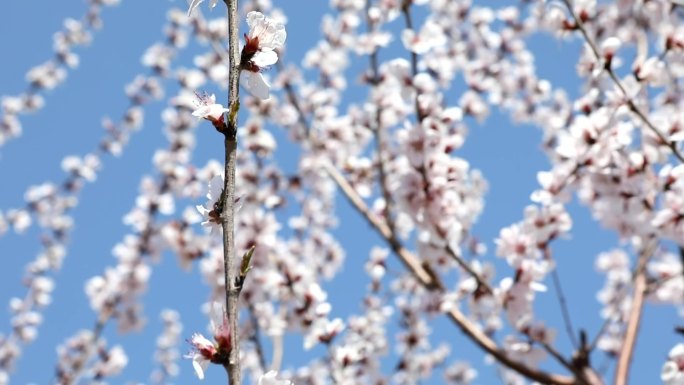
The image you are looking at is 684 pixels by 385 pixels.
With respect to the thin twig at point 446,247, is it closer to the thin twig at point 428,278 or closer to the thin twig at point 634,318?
the thin twig at point 428,278

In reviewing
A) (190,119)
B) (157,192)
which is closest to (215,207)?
(157,192)

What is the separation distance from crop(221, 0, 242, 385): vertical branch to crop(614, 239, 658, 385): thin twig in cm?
253

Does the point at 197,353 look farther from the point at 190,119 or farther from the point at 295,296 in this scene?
the point at 190,119

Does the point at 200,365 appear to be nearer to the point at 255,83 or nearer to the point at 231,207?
the point at 231,207

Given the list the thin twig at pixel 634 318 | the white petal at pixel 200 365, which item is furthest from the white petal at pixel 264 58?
the thin twig at pixel 634 318

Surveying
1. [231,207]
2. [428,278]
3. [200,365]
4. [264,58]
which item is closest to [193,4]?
[264,58]

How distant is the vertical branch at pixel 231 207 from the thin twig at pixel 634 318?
2527mm

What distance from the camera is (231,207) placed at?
4.72ft

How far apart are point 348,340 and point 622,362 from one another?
1.41m

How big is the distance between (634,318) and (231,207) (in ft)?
9.39

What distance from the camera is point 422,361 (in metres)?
7.04

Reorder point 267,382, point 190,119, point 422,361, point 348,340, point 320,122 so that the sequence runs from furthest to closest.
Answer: point 422,361 < point 190,119 < point 320,122 < point 348,340 < point 267,382

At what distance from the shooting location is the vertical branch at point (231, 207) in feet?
4.39

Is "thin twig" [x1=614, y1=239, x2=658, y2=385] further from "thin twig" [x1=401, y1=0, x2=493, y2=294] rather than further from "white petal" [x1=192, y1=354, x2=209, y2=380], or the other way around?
"white petal" [x1=192, y1=354, x2=209, y2=380]
